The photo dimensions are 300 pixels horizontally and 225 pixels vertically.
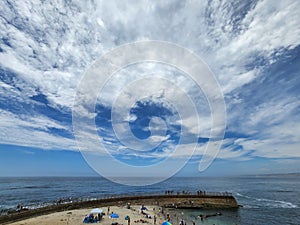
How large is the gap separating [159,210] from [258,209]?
2224 centimetres

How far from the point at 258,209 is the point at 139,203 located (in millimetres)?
26181

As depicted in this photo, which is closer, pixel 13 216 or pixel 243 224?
pixel 13 216

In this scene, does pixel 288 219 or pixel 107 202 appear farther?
pixel 107 202

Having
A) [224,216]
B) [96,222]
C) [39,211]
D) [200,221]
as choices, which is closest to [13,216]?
[39,211]

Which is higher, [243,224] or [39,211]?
[39,211]

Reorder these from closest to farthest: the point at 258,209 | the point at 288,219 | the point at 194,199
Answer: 1. the point at 288,219
2. the point at 258,209
3. the point at 194,199

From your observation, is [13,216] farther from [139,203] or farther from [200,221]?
[200,221]

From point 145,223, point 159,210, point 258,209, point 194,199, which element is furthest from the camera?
point 194,199

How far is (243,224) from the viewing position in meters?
31.0

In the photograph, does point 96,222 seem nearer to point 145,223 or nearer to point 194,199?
point 145,223

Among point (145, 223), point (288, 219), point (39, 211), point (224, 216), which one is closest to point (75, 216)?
point (39, 211)

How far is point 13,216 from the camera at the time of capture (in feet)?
89.4

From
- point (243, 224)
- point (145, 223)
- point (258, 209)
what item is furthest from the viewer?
point (258, 209)

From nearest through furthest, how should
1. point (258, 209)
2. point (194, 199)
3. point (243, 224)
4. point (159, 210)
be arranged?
1. point (243, 224)
2. point (159, 210)
3. point (258, 209)
4. point (194, 199)
